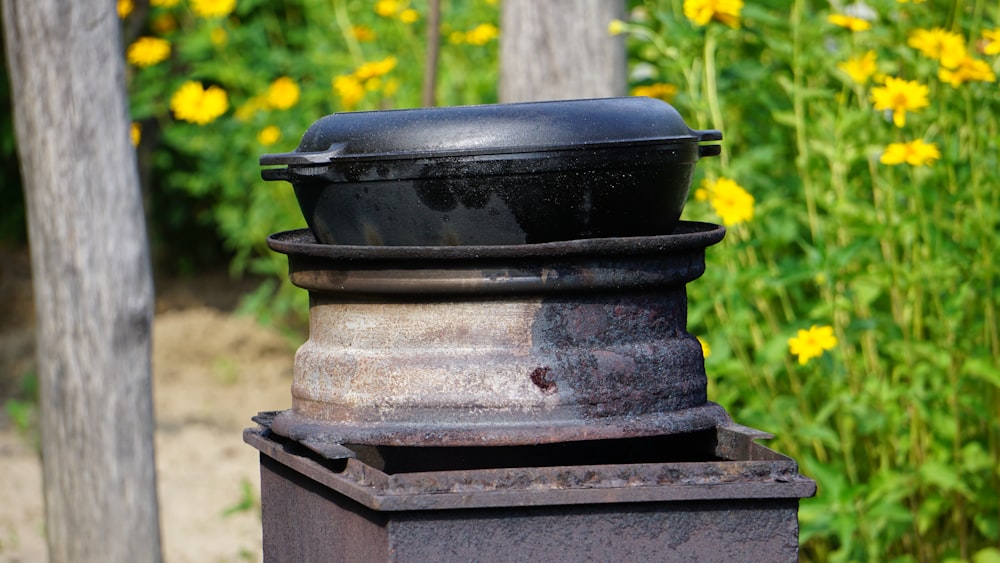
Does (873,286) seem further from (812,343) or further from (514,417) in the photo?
(514,417)

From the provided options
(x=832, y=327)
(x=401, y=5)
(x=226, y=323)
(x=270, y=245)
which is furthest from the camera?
(x=226, y=323)

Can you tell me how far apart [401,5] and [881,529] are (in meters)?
2.94

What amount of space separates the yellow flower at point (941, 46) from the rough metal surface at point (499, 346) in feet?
4.02

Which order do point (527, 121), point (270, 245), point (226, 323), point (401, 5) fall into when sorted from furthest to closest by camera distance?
point (226, 323)
point (401, 5)
point (270, 245)
point (527, 121)

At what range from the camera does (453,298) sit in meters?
1.79

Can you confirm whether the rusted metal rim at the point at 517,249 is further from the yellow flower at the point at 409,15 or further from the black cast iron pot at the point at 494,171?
the yellow flower at the point at 409,15

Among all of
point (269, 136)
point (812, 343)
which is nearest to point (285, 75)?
point (269, 136)

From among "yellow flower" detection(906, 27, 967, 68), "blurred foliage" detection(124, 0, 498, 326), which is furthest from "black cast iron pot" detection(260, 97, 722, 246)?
"blurred foliage" detection(124, 0, 498, 326)

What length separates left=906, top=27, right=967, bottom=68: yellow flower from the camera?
9.14 feet

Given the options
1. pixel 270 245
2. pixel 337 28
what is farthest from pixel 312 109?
pixel 270 245

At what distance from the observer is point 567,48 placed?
350cm

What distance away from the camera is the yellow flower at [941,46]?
2785mm

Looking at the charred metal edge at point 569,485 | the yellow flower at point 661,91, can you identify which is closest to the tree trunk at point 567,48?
the yellow flower at point 661,91

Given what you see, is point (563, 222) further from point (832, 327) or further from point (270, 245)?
point (832, 327)
